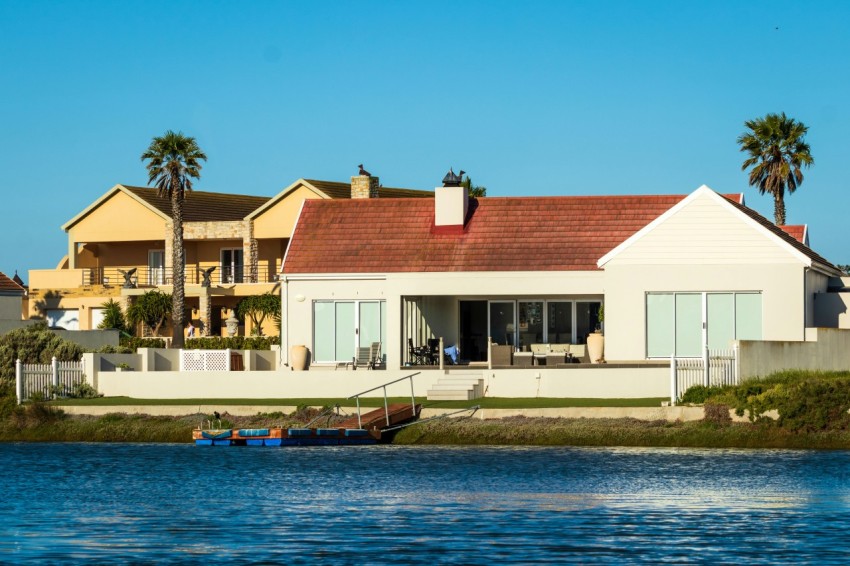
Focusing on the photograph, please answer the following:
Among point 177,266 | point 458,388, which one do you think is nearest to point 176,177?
point 177,266

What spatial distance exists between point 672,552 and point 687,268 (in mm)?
23950

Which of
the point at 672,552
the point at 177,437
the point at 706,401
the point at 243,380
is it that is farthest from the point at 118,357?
the point at 672,552

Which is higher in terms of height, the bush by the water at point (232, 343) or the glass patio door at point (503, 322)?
the glass patio door at point (503, 322)

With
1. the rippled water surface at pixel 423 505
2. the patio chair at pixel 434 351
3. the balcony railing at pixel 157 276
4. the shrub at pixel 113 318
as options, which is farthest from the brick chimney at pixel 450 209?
the shrub at pixel 113 318

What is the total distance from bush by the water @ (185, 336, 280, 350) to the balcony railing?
6027mm

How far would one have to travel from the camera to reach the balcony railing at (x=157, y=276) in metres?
73.2

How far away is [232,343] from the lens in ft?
218

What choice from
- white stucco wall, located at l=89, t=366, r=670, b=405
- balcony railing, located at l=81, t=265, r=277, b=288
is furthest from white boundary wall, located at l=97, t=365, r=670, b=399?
balcony railing, located at l=81, t=265, r=277, b=288

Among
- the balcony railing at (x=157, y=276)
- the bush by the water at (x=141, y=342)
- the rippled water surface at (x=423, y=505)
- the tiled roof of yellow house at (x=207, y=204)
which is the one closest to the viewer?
the rippled water surface at (x=423, y=505)

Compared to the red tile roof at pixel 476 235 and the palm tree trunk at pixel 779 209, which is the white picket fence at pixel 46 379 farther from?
the palm tree trunk at pixel 779 209

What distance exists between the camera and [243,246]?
73875 millimetres

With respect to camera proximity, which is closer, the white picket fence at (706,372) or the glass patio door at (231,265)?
the white picket fence at (706,372)

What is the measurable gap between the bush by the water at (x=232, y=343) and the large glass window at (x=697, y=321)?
2220cm

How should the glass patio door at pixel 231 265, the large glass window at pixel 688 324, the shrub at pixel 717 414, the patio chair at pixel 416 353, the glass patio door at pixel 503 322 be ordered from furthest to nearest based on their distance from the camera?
the glass patio door at pixel 231 265, the glass patio door at pixel 503 322, the patio chair at pixel 416 353, the large glass window at pixel 688 324, the shrub at pixel 717 414
